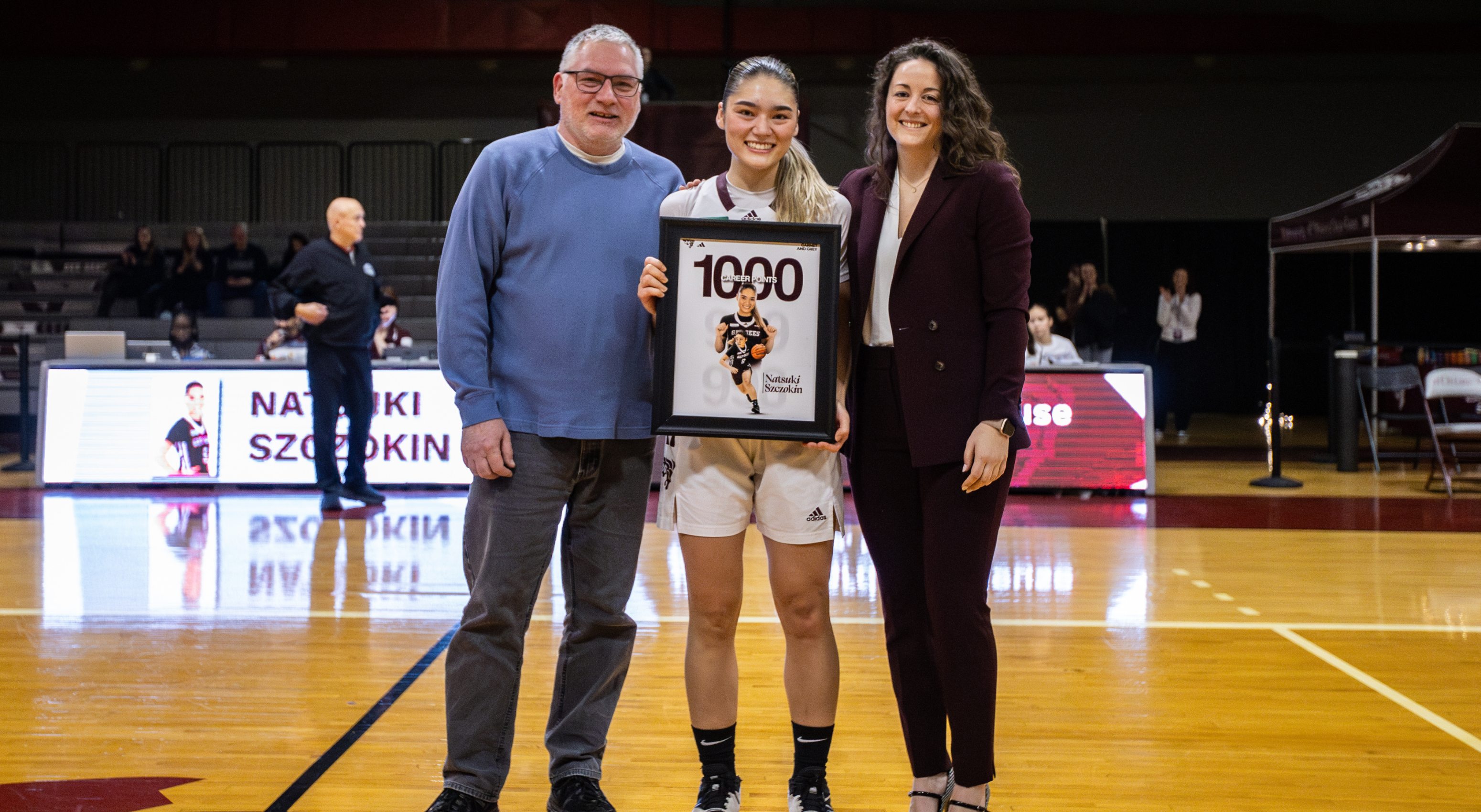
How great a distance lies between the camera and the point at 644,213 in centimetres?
260

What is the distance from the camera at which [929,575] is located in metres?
2.41

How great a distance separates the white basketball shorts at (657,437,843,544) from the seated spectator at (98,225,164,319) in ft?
38.9

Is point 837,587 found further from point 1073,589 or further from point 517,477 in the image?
point 517,477

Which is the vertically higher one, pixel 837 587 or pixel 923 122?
pixel 923 122

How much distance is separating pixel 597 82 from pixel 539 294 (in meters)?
0.48

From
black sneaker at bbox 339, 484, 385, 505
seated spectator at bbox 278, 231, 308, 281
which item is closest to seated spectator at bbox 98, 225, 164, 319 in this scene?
seated spectator at bbox 278, 231, 308, 281

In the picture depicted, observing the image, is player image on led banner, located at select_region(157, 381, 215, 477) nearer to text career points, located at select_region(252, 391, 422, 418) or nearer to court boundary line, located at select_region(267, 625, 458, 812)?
text career points, located at select_region(252, 391, 422, 418)

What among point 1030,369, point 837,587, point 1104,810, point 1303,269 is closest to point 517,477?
point 1104,810

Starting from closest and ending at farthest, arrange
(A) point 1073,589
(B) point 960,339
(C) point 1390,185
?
1. (B) point 960,339
2. (A) point 1073,589
3. (C) point 1390,185

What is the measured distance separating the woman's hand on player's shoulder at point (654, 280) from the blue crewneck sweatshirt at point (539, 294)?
12 centimetres

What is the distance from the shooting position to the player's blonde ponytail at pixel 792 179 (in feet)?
8.04

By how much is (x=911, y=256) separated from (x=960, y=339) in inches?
7.9

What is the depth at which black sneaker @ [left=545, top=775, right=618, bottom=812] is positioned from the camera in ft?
8.38

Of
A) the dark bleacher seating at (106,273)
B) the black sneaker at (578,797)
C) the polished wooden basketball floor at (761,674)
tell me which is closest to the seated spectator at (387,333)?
the dark bleacher seating at (106,273)
